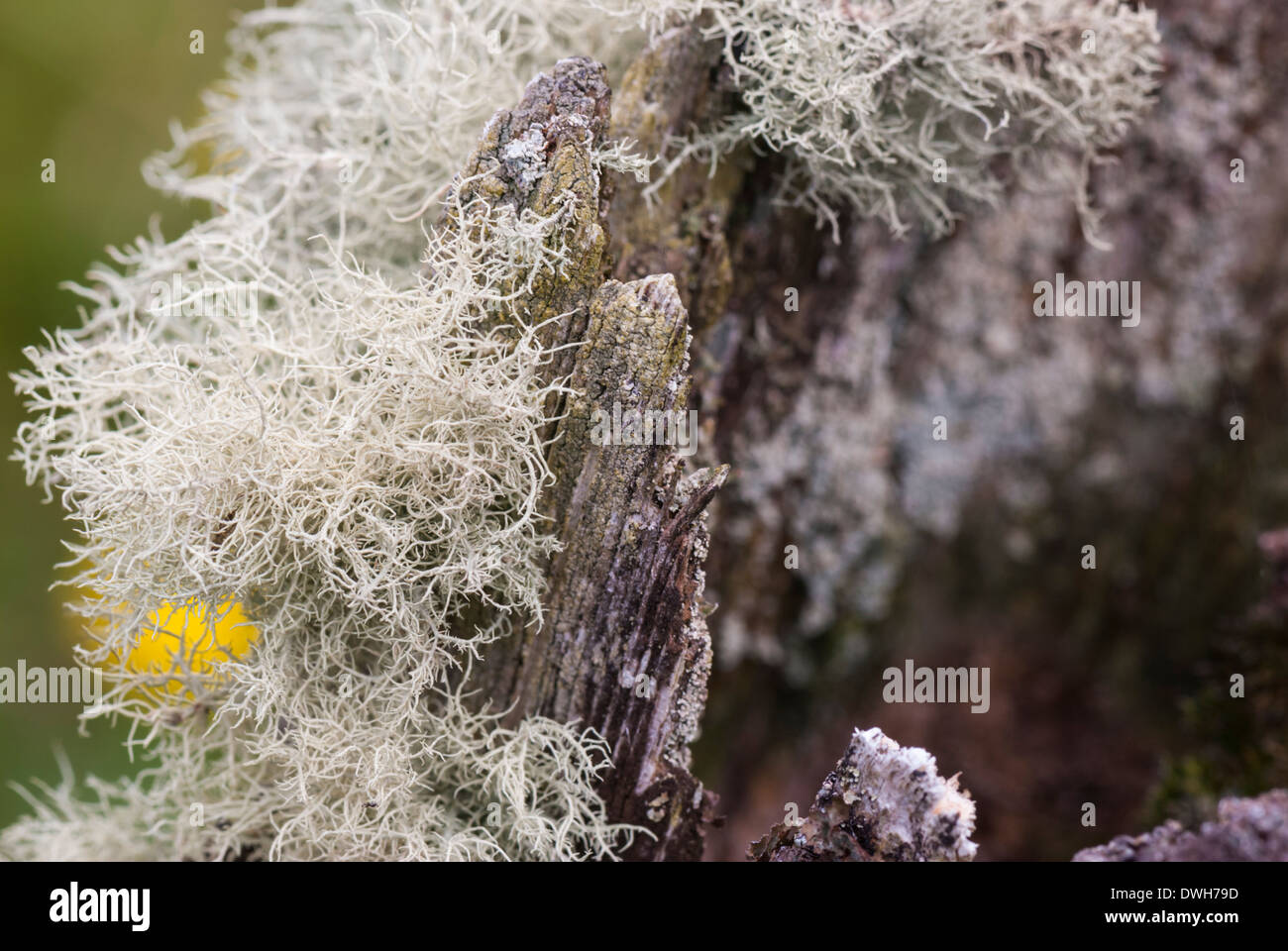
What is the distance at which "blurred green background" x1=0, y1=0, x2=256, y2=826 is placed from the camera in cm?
202

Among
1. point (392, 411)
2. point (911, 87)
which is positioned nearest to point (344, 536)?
point (392, 411)

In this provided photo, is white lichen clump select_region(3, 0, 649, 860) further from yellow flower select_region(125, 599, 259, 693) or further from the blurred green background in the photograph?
the blurred green background

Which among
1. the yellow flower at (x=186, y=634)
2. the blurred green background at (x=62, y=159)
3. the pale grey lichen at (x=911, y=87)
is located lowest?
the yellow flower at (x=186, y=634)

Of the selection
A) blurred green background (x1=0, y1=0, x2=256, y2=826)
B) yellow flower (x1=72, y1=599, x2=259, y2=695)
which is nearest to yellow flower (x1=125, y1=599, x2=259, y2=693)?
yellow flower (x1=72, y1=599, x2=259, y2=695)

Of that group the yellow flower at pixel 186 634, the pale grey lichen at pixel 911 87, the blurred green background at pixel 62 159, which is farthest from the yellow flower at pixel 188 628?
the blurred green background at pixel 62 159

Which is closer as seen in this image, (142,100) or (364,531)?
(364,531)

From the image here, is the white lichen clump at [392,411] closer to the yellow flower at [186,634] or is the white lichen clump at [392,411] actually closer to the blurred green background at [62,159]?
the yellow flower at [186,634]

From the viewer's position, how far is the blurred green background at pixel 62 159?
202 cm

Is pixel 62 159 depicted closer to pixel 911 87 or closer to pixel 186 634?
pixel 186 634

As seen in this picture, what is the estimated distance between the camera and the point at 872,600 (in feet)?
5.44

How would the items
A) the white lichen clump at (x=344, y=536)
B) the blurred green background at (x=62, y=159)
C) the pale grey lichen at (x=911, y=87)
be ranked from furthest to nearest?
the blurred green background at (x=62, y=159) → the pale grey lichen at (x=911, y=87) → the white lichen clump at (x=344, y=536)
